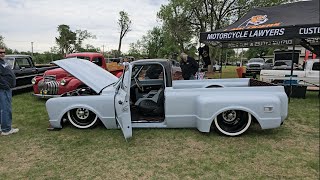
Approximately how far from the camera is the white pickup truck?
8.62 meters

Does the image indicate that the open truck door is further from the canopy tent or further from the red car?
the canopy tent

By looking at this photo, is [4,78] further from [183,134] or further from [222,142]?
[222,142]

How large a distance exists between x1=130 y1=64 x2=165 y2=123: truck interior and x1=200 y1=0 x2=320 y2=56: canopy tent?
120 inches

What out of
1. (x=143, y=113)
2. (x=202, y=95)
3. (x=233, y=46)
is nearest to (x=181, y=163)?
(x=202, y=95)

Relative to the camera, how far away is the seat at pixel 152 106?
501 cm

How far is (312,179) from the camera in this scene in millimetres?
2979

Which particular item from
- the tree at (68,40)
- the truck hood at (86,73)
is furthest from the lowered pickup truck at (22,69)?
the tree at (68,40)

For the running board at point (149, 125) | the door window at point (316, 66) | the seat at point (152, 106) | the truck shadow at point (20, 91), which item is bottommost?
the running board at point (149, 125)

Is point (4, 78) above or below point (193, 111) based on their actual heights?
above

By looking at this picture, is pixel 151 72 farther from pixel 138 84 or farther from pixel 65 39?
pixel 65 39

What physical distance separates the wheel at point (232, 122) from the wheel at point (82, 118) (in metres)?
2.48

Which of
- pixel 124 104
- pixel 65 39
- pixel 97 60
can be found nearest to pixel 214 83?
pixel 124 104

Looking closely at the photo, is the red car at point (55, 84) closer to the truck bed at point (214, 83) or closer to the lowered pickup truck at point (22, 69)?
the lowered pickup truck at point (22, 69)

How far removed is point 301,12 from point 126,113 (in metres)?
6.28
